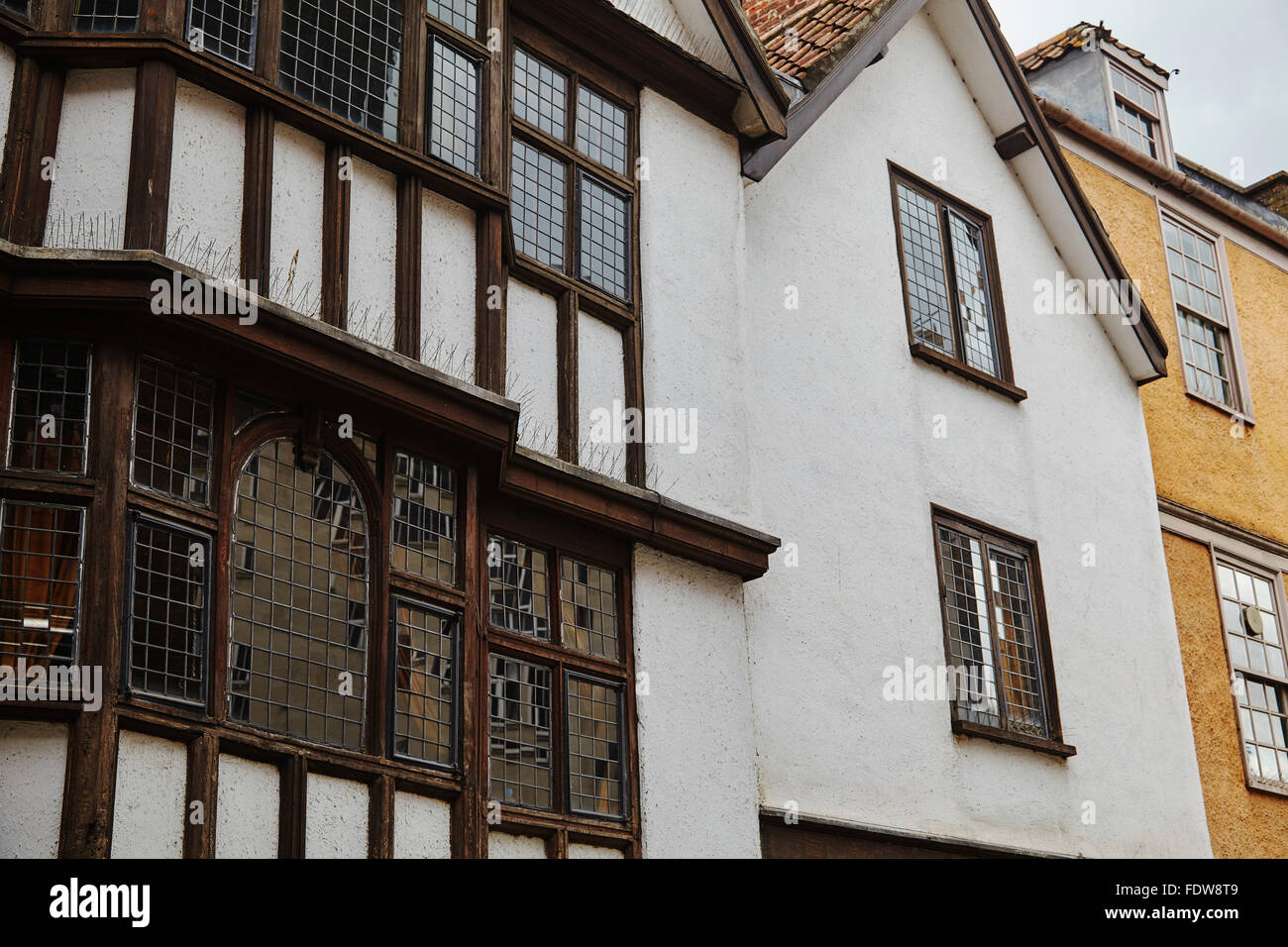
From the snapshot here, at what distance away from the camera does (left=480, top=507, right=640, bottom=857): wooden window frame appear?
30.5ft

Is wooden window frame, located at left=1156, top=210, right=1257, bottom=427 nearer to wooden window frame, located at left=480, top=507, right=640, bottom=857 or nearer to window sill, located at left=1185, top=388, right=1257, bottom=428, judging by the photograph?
window sill, located at left=1185, top=388, right=1257, bottom=428

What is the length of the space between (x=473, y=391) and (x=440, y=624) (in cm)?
126

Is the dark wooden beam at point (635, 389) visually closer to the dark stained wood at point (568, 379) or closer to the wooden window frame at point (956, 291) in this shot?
the dark stained wood at point (568, 379)

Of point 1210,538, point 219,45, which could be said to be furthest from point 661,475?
point 1210,538

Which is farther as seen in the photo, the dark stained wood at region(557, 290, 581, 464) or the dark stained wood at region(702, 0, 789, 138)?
the dark stained wood at region(702, 0, 789, 138)

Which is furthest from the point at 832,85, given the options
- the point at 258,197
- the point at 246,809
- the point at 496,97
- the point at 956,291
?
the point at 246,809

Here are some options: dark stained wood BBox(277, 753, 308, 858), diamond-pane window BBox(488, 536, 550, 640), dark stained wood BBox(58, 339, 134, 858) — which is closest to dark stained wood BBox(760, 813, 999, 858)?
diamond-pane window BBox(488, 536, 550, 640)

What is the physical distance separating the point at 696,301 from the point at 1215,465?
7308 mm

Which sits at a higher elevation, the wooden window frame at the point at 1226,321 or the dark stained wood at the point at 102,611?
the wooden window frame at the point at 1226,321

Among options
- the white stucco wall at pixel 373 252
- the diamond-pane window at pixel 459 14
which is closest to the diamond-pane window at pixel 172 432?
the white stucco wall at pixel 373 252

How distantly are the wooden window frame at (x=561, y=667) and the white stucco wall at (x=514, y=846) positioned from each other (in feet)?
0.11

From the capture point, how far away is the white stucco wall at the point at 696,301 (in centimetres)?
1096

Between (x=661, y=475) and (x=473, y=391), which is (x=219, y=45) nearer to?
(x=473, y=391)

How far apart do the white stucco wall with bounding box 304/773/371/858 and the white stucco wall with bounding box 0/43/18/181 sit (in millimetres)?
3376
